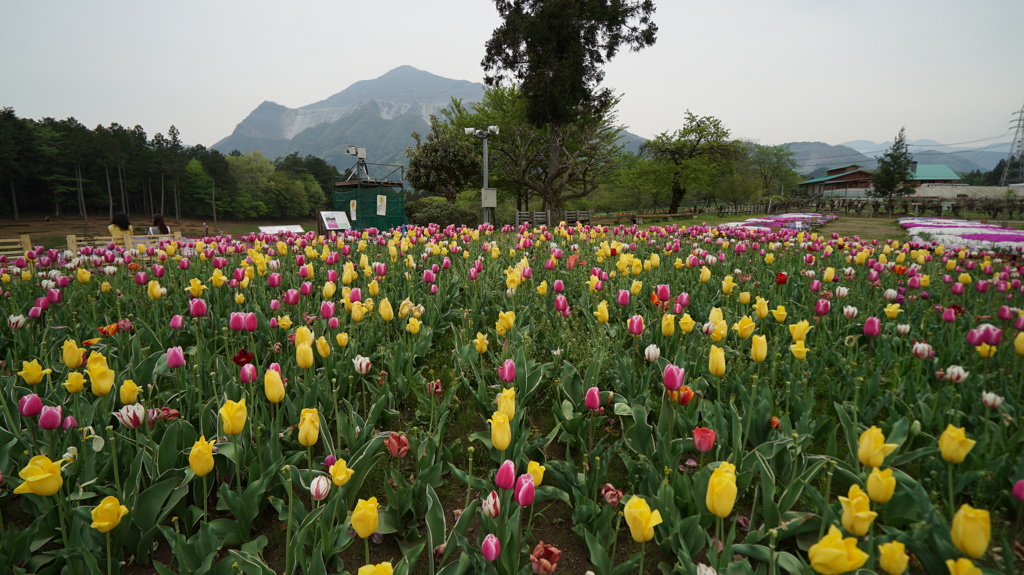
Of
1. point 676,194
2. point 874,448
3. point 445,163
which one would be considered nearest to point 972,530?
point 874,448

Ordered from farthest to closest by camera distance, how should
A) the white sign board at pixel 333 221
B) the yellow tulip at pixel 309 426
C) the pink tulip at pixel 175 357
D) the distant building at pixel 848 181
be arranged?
the distant building at pixel 848 181, the white sign board at pixel 333 221, the pink tulip at pixel 175 357, the yellow tulip at pixel 309 426

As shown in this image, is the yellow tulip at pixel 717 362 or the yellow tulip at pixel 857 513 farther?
the yellow tulip at pixel 717 362

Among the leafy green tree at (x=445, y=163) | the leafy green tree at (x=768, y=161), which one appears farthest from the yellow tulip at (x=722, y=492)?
the leafy green tree at (x=768, y=161)

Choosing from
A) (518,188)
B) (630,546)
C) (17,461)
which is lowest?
(630,546)

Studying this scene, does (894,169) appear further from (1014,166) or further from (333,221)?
(1014,166)

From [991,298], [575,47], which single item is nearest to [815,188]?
[575,47]

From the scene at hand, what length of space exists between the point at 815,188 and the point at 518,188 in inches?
2680

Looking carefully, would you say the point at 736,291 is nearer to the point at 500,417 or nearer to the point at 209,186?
the point at 500,417

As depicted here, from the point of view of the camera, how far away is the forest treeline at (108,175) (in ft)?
129

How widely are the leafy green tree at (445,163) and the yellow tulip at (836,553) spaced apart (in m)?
35.0

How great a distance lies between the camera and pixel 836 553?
1046 mm

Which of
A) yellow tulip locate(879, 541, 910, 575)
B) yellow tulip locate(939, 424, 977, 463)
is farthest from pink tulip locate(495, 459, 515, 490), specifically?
yellow tulip locate(939, 424, 977, 463)

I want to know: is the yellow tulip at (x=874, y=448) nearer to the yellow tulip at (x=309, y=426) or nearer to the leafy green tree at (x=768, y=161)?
the yellow tulip at (x=309, y=426)

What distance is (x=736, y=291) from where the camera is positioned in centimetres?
474
